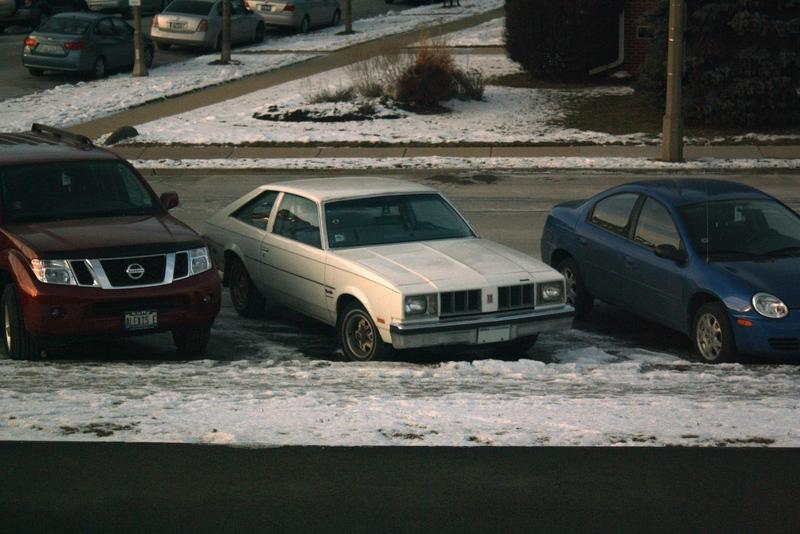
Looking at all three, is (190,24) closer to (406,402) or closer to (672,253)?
(672,253)

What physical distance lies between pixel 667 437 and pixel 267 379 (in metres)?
3.21

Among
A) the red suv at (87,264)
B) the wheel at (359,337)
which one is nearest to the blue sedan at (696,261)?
the wheel at (359,337)

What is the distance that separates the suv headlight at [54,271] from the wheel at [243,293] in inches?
100.0

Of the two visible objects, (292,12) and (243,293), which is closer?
(243,293)

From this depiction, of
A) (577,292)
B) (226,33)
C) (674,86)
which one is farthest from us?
(226,33)

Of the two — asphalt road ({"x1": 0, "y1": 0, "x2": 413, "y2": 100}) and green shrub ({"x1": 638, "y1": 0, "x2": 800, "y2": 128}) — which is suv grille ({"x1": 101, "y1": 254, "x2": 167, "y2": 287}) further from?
asphalt road ({"x1": 0, "y1": 0, "x2": 413, "y2": 100})

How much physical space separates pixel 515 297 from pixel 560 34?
72.0 feet

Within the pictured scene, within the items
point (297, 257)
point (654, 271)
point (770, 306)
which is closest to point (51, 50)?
point (297, 257)

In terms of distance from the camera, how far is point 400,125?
1082 inches

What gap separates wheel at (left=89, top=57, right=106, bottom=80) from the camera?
34250mm

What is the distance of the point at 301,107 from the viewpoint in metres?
28.7

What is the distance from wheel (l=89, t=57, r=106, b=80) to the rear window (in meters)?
5.44

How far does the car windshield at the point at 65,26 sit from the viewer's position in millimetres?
33844

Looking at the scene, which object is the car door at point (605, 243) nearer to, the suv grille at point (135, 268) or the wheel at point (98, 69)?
the suv grille at point (135, 268)
